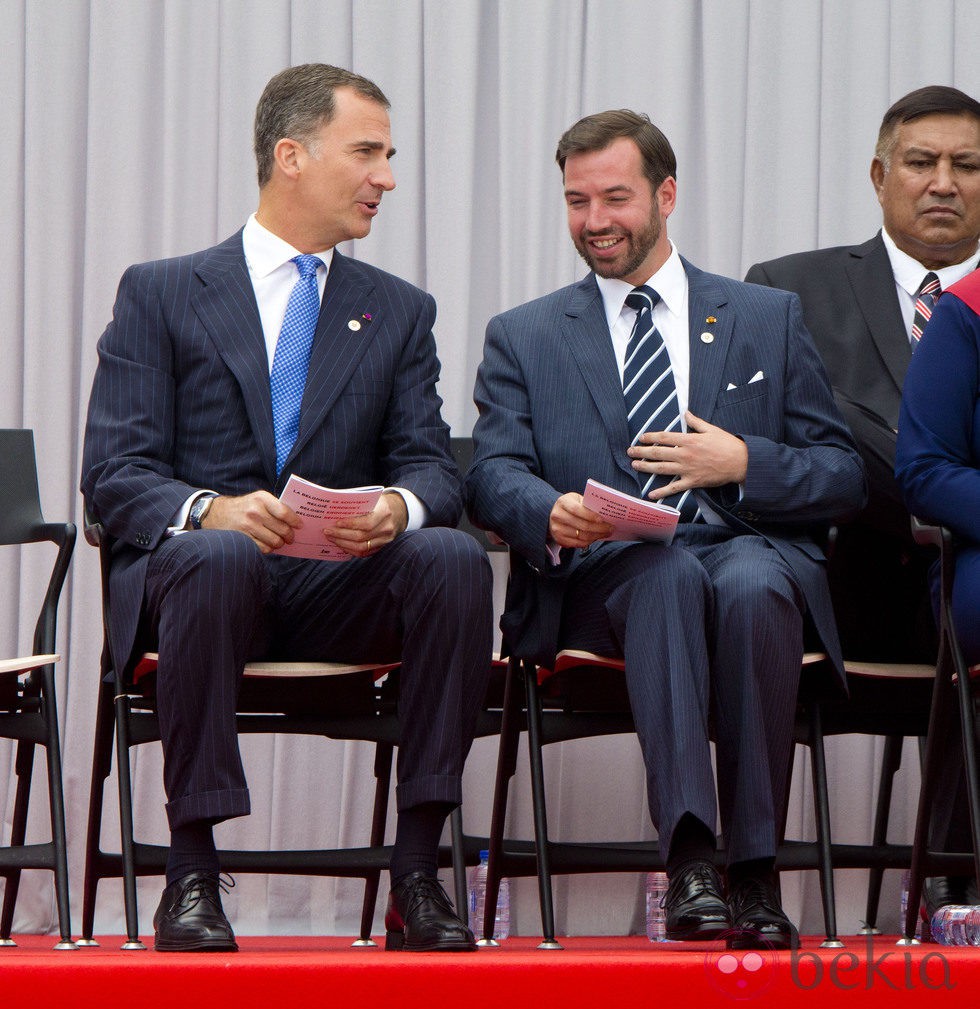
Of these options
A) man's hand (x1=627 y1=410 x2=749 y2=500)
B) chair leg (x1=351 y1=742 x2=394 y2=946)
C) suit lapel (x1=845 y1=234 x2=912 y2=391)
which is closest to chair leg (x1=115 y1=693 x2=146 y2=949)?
chair leg (x1=351 y1=742 x2=394 y2=946)

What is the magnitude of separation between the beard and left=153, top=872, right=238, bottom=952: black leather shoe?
1.40m

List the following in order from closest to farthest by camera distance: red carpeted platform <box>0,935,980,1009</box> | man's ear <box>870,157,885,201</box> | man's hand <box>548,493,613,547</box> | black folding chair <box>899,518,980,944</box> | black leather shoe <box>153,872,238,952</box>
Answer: red carpeted platform <box>0,935,980,1009</box>
black leather shoe <box>153,872,238,952</box>
man's hand <box>548,493,613,547</box>
black folding chair <box>899,518,980,944</box>
man's ear <box>870,157,885,201</box>

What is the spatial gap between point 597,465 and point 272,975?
1.22 m

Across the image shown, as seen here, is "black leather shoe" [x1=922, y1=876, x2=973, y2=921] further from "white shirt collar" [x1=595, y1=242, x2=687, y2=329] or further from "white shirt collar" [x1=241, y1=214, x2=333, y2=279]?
"white shirt collar" [x1=241, y1=214, x2=333, y2=279]

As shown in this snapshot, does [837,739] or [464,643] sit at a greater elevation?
[464,643]

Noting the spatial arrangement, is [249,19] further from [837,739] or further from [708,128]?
[837,739]

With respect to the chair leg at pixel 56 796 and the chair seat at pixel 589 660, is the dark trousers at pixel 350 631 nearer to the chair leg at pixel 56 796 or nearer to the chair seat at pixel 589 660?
the chair seat at pixel 589 660

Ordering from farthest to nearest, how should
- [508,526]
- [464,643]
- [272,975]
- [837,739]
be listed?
[837,739] < [508,526] < [464,643] < [272,975]

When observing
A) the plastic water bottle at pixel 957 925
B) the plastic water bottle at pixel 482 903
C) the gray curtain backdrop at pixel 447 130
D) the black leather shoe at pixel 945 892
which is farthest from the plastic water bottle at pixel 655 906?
the gray curtain backdrop at pixel 447 130

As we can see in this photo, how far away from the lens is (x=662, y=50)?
4.09 meters

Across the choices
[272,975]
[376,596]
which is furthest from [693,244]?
[272,975]

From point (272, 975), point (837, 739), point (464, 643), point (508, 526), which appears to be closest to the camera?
point (272, 975)

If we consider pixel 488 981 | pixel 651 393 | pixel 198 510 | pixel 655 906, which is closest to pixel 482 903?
pixel 655 906

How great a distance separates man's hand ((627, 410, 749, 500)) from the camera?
2641mm
